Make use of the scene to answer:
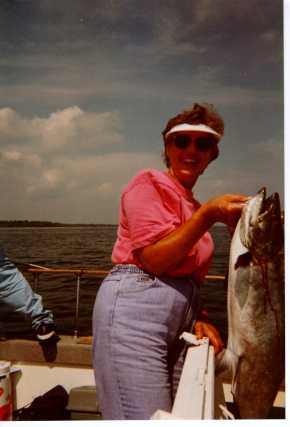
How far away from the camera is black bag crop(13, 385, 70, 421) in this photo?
2834 millimetres

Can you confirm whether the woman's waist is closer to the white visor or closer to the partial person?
the white visor

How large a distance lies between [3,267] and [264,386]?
207 cm

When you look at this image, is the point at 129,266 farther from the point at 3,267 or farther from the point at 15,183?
the point at 15,183

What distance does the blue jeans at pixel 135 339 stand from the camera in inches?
61.8

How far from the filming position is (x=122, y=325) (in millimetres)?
1601

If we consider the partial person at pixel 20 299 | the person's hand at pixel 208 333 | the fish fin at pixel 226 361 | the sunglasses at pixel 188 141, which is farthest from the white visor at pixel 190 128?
the partial person at pixel 20 299

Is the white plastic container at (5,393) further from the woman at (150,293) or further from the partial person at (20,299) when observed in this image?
the woman at (150,293)

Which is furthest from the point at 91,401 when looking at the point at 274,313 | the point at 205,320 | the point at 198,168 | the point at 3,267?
the point at 198,168

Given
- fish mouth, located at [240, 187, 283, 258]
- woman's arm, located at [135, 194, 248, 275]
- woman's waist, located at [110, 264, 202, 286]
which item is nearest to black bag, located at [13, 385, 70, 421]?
woman's waist, located at [110, 264, 202, 286]

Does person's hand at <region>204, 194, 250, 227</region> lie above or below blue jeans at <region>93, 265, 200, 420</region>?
above

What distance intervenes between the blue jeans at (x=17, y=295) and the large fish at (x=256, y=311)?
1745mm

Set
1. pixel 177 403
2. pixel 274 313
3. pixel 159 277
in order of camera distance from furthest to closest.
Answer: pixel 274 313 → pixel 159 277 → pixel 177 403

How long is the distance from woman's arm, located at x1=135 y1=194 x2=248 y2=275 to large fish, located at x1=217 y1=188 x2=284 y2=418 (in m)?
0.14
